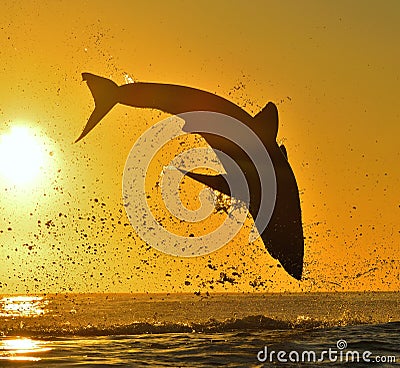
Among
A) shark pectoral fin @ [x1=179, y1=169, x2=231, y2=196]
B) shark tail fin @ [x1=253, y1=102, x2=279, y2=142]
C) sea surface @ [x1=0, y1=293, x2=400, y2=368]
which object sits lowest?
sea surface @ [x1=0, y1=293, x2=400, y2=368]

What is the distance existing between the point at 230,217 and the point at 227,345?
407cm

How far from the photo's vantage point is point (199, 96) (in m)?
26.7

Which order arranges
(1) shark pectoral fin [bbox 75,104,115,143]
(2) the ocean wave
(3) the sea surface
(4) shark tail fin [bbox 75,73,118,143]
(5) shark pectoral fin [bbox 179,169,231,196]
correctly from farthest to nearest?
(2) the ocean wave < (4) shark tail fin [bbox 75,73,118,143] < (1) shark pectoral fin [bbox 75,104,115,143] < (5) shark pectoral fin [bbox 179,169,231,196] < (3) the sea surface

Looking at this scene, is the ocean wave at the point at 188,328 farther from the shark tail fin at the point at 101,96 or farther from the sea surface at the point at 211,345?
the shark tail fin at the point at 101,96

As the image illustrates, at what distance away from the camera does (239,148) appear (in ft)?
87.6

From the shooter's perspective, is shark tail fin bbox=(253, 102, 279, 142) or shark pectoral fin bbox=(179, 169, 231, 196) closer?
shark pectoral fin bbox=(179, 169, 231, 196)

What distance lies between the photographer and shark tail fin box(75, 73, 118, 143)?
27.0m

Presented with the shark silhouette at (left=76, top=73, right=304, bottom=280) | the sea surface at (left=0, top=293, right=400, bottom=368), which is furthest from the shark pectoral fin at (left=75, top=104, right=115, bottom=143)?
the sea surface at (left=0, top=293, right=400, bottom=368)

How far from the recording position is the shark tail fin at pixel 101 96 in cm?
2703

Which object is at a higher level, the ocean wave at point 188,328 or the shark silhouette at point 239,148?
the shark silhouette at point 239,148

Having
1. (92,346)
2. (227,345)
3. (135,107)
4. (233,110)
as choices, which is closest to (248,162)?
(233,110)

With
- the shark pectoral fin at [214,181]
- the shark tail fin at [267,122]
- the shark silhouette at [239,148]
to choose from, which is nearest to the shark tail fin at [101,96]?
the shark silhouette at [239,148]

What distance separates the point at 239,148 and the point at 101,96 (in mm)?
4975

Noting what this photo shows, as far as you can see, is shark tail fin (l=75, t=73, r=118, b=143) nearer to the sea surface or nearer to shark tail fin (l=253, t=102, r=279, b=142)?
shark tail fin (l=253, t=102, r=279, b=142)
